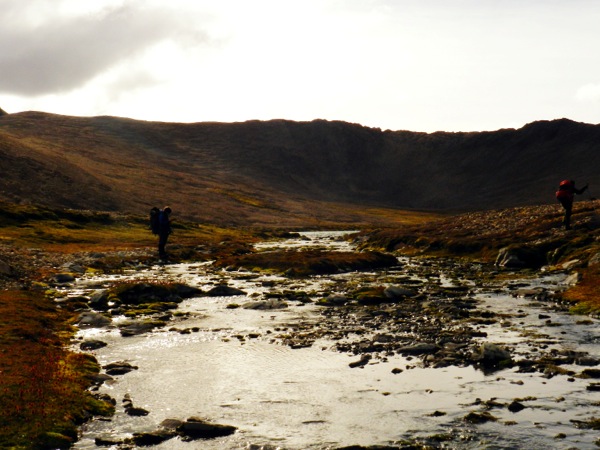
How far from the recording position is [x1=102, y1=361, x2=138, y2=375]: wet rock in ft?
74.6

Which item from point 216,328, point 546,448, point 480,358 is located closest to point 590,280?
point 480,358

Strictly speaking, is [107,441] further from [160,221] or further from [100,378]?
[160,221]

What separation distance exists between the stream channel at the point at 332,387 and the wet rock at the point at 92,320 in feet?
2.93

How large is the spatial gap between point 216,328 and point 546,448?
59.6ft

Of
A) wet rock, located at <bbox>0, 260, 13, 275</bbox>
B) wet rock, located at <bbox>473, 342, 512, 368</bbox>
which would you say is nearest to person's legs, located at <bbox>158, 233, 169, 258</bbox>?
wet rock, located at <bbox>0, 260, 13, 275</bbox>

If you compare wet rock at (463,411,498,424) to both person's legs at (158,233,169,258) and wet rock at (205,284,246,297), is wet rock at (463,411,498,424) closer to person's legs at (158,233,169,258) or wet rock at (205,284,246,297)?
wet rock at (205,284,246,297)

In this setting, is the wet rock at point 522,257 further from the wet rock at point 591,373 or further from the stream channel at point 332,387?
the wet rock at point 591,373

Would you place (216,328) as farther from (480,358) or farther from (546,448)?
(546,448)

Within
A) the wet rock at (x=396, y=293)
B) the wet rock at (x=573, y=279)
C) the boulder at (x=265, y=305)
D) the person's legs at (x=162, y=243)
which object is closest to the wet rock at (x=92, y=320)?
the boulder at (x=265, y=305)

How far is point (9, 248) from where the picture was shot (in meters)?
63.3

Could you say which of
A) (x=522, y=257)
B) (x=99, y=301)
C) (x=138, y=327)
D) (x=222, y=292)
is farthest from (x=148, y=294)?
(x=522, y=257)

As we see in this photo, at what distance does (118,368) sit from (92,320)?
9.42m

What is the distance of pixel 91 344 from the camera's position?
26.7m

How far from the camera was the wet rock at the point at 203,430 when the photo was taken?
17047 millimetres
